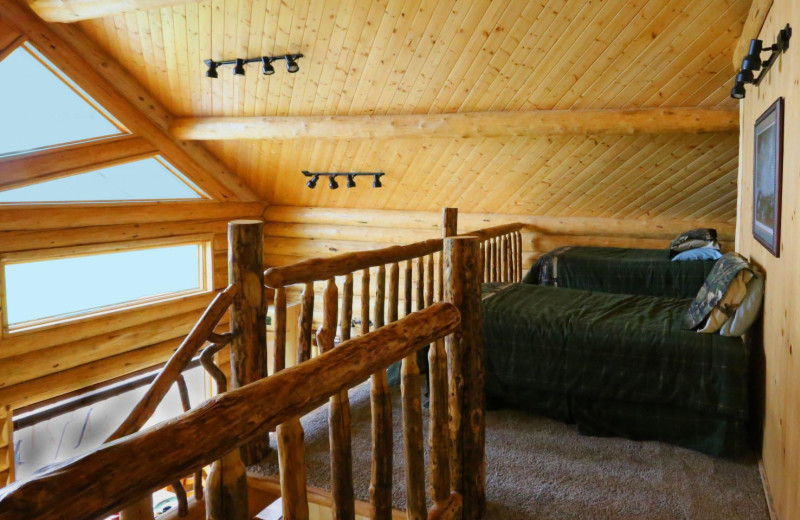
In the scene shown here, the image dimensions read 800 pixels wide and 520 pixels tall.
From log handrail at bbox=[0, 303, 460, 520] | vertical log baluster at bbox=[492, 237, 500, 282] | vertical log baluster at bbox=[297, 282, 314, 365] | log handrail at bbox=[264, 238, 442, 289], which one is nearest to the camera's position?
log handrail at bbox=[0, 303, 460, 520]

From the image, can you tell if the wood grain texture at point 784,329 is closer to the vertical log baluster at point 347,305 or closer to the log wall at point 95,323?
the vertical log baluster at point 347,305

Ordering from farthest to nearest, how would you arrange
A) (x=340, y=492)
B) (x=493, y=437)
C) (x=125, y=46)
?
(x=125, y=46) < (x=493, y=437) < (x=340, y=492)

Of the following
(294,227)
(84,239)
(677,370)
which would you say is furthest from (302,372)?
(294,227)

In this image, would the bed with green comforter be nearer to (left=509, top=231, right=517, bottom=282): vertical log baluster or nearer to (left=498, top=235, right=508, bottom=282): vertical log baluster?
(left=498, top=235, right=508, bottom=282): vertical log baluster

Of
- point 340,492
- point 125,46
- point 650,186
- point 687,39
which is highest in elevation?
point 125,46

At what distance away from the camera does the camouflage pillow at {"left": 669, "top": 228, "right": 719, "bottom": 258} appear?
5047mm

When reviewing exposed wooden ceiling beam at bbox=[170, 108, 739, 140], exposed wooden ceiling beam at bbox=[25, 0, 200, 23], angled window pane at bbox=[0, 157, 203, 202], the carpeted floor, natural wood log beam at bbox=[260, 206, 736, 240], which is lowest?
the carpeted floor

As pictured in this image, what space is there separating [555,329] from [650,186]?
338cm

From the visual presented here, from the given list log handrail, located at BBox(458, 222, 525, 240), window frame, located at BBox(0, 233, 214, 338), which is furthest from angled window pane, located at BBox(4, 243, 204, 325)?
log handrail, located at BBox(458, 222, 525, 240)

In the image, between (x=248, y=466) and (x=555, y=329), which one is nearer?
(x=248, y=466)

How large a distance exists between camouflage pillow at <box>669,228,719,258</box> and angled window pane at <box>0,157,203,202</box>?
5.37m

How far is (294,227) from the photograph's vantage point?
8.24 metres

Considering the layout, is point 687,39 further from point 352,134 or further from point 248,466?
point 248,466

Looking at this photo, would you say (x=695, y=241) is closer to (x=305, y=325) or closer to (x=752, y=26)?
(x=752, y=26)
